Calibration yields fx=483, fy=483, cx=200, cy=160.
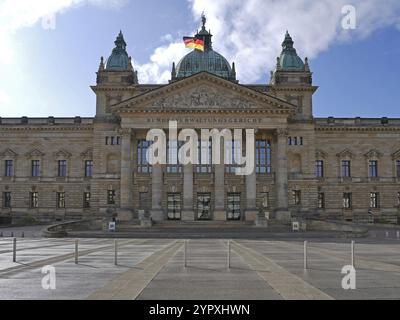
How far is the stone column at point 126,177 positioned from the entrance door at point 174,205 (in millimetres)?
6459

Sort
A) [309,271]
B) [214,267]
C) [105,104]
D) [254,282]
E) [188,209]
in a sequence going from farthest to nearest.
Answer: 1. [105,104]
2. [188,209]
3. [214,267]
4. [309,271]
5. [254,282]

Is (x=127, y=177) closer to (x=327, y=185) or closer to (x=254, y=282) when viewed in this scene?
(x=327, y=185)

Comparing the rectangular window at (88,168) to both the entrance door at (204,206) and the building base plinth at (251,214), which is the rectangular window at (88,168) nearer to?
the entrance door at (204,206)

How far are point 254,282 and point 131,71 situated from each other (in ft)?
215

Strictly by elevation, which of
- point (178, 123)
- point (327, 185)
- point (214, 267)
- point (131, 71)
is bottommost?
point (214, 267)

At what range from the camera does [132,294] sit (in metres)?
13.2

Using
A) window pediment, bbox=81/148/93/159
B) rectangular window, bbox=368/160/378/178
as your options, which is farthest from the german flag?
rectangular window, bbox=368/160/378/178

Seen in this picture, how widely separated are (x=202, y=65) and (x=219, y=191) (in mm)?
27380

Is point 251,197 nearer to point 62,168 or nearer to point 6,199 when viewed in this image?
point 62,168

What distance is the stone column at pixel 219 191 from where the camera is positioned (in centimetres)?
6600

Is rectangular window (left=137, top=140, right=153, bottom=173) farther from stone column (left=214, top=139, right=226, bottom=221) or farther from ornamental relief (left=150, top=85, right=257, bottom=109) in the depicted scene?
stone column (left=214, top=139, right=226, bottom=221)

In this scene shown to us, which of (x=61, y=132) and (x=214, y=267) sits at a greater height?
(x=61, y=132)

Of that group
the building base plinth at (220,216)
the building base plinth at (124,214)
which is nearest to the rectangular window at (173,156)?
the building base plinth at (124,214)

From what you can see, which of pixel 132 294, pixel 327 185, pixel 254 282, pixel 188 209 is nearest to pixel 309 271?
pixel 254 282
